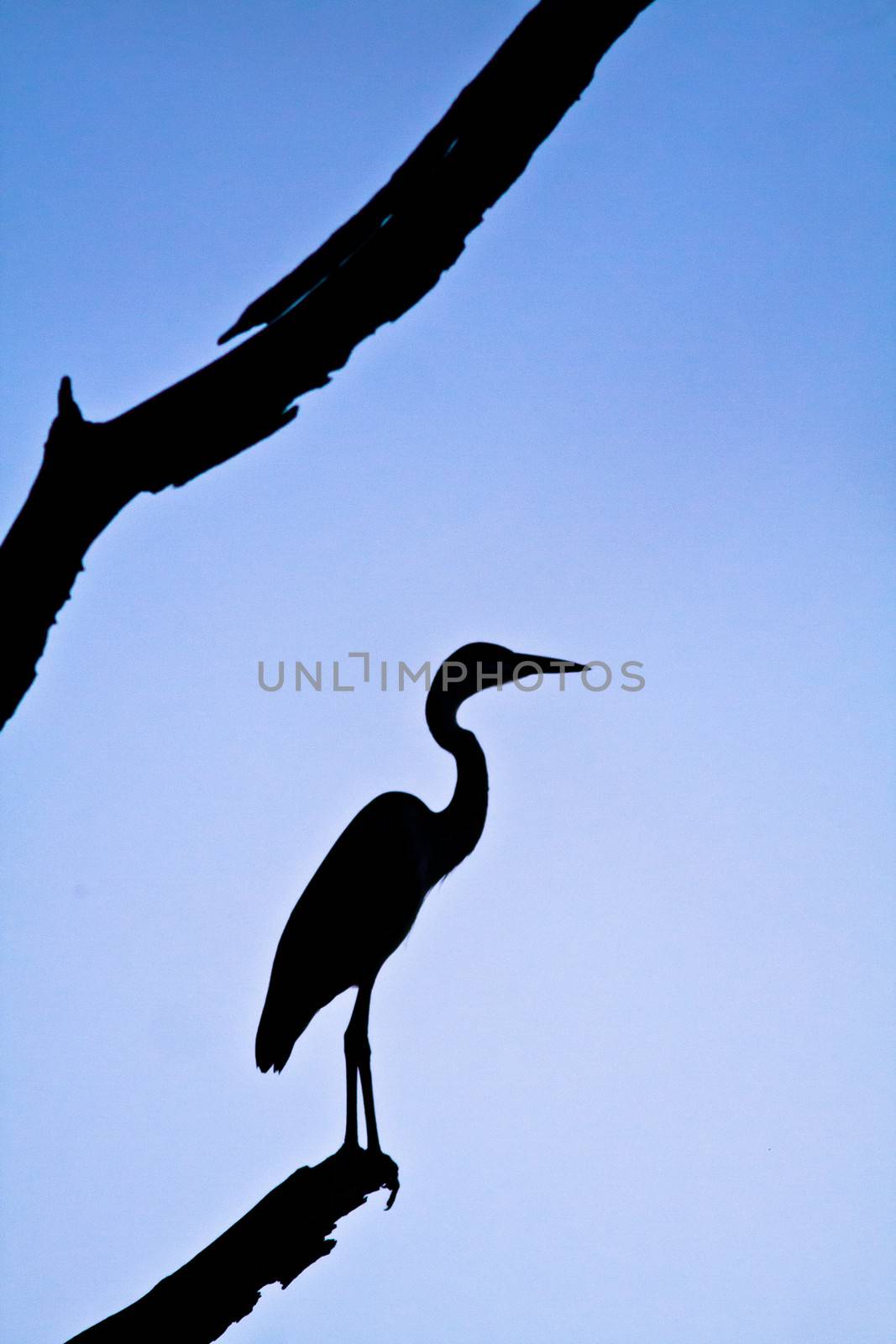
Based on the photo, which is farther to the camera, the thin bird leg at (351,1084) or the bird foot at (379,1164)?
the thin bird leg at (351,1084)

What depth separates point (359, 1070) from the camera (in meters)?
4.02

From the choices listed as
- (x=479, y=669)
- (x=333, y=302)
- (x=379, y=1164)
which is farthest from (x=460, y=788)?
(x=333, y=302)

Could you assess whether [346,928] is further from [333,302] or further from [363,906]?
[333,302]

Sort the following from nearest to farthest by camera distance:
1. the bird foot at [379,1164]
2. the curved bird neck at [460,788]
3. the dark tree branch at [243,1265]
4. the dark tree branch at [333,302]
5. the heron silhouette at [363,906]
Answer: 1. the dark tree branch at [333,302]
2. the dark tree branch at [243,1265]
3. the bird foot at [379,1164]
4. the heron silhouette at [363,906]
5. the curved bird neck at [460,788]

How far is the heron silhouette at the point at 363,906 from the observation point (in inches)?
157

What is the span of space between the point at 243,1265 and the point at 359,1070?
4.16 feet

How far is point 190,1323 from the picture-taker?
266 centimetres

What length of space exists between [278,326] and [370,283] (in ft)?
0.46

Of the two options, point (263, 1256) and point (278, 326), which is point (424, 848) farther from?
point (278, 326)

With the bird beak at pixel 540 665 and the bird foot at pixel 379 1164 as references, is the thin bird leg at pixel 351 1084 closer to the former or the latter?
the bird foot at pixel 379 1164

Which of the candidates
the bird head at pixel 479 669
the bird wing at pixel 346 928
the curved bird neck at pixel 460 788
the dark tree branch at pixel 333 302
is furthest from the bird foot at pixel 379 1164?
the dark tree branch at pixel 333 302

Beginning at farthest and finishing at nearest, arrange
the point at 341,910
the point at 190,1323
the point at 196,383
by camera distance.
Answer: the point at 341,910 → the point at 190,1323 → the point at 196,383

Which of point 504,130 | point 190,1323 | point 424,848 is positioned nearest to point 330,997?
→ point 424,848

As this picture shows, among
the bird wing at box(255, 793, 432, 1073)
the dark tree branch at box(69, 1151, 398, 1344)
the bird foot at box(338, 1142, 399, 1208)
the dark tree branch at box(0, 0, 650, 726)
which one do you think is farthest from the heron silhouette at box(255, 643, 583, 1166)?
the dark tree branch at box(0, 0, 650, 726)
